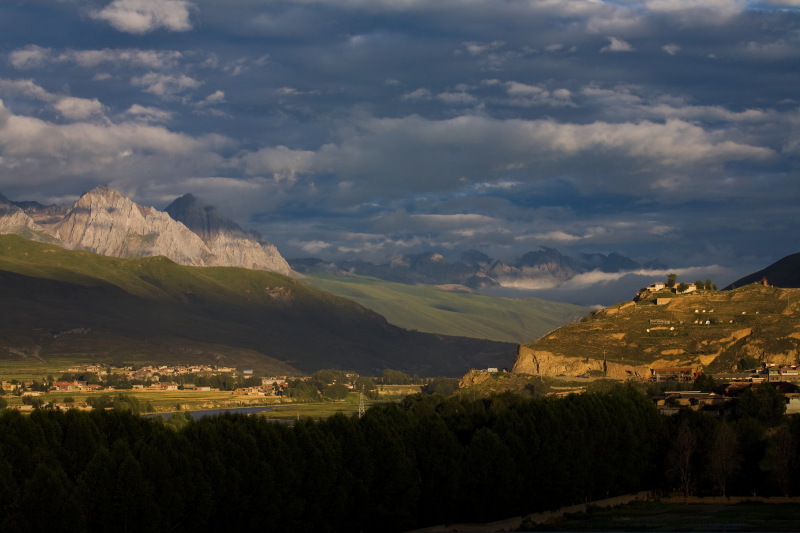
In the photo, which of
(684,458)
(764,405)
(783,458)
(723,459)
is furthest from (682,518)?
(764,405)

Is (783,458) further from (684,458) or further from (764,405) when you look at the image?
(764,405)

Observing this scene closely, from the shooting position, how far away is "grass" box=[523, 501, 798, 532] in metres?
103

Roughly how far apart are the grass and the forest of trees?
9.95 meters

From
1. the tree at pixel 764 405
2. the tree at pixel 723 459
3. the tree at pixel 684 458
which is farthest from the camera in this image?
the tree at pixel 764 405

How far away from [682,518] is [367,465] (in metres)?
32.9

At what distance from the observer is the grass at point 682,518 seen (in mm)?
102750

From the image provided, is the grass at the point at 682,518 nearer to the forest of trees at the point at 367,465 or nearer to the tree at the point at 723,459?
the tree at the point at 723,459

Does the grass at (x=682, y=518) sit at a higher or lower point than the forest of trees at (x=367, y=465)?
lower

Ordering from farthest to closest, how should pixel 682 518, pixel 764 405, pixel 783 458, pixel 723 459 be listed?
1. pixel 764 405
2. pixel 723 459
3. pixel 783 458
4. pixel 682 518

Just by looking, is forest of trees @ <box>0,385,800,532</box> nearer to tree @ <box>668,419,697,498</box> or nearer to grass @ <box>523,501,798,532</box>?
tree @ <box>668,419,697,498</box>

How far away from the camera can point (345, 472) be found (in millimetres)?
117875

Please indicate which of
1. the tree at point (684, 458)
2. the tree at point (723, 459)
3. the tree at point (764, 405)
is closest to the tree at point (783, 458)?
the tree at point (723, 459)

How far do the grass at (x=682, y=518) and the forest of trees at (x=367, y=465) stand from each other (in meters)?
9.95

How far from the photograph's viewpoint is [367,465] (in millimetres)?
120312
